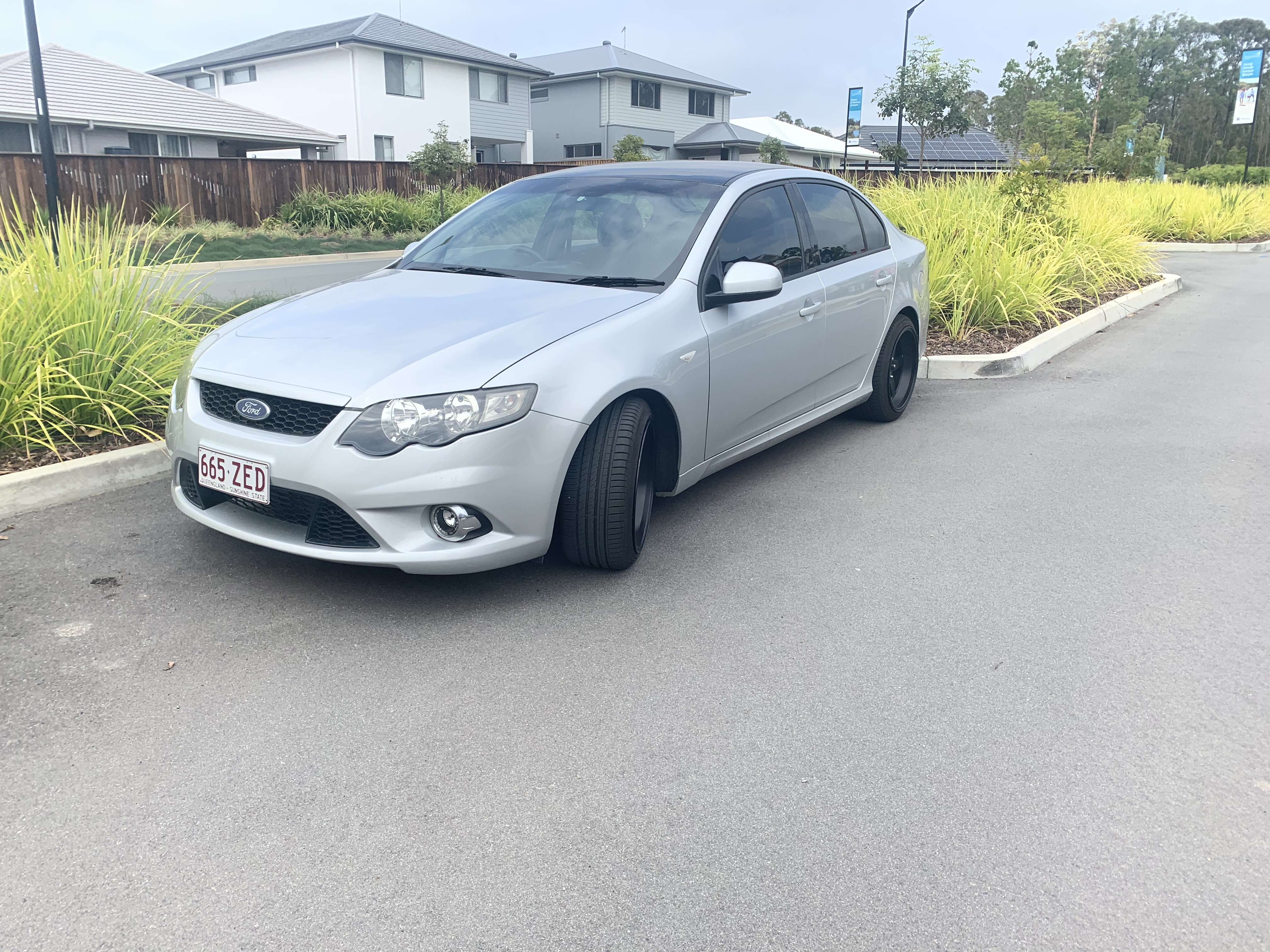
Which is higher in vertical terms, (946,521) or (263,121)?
(263,121)

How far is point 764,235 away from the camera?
513 centimetres

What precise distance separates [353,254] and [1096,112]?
2650 cm

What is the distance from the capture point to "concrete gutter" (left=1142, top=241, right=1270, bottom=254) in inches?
797

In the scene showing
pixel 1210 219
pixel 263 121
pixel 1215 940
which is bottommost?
pixel 1215 940

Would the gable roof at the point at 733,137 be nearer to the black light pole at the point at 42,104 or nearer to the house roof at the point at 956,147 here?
the house roof at the point at 956,147

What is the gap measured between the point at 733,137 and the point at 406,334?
5029cm

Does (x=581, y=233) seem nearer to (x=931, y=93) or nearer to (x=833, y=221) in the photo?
(x=833, y=221)

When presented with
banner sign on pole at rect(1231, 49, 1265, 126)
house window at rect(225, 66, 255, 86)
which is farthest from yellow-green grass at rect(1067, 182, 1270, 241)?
house window at rect(225, 66, 255, 86)

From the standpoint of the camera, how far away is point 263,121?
1439 inches

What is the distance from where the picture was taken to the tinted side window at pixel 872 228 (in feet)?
20.7

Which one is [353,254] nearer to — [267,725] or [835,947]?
[267,725]

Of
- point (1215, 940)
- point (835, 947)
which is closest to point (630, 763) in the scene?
point (835, 947)

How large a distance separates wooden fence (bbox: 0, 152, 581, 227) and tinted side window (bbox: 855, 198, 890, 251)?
17.2 m

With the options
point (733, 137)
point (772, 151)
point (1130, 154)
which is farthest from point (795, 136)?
point (1130, 154)
